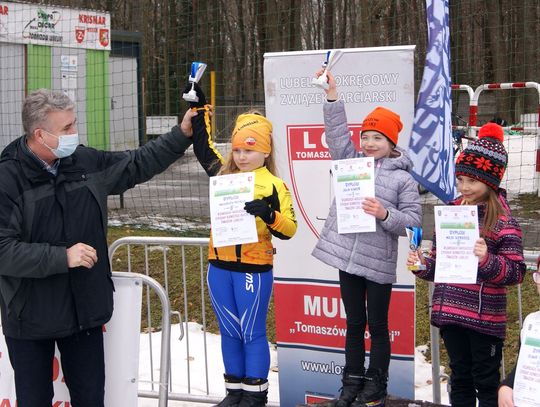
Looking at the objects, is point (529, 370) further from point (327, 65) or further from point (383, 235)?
point (327, 65)

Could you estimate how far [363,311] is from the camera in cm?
418

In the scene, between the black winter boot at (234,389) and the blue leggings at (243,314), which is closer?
the blue leggings at (243,314)

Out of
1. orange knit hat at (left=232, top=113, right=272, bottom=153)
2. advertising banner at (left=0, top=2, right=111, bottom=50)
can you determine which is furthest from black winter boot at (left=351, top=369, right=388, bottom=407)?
advertising banner at (left=0, top=2, right=111, bottom=50)

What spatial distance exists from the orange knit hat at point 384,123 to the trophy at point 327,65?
0.29m

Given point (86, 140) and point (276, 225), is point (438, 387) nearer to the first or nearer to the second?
point (276, 225)

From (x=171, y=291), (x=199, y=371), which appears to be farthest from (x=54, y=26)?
(x=199, y=371)

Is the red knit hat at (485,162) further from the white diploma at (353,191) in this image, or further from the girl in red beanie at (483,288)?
the white diploma at (353,191)

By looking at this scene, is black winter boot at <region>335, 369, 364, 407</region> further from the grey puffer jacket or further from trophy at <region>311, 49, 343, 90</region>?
trophy at <region>311, 49, 343, 90</region>

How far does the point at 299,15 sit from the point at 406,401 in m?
15.3

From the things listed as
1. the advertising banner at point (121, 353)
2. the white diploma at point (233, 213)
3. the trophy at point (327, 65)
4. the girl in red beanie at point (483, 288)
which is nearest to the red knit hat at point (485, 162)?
the girl in red beanie at point (483, 288)

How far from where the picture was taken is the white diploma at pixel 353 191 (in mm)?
3955

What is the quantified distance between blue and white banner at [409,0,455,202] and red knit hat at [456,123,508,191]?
42cm

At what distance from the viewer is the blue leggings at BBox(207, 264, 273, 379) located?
13.7ft

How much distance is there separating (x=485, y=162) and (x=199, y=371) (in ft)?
9.96
